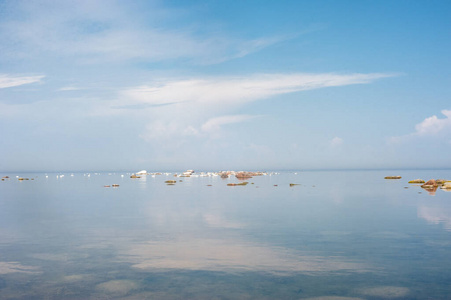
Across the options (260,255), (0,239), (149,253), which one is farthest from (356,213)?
(0,239)

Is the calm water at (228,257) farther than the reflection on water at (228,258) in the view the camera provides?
No

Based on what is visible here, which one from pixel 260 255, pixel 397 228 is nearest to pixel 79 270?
pixel 260 255

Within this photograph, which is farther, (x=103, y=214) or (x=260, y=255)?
(x=103, y=214)

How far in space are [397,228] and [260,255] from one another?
39.9 feet

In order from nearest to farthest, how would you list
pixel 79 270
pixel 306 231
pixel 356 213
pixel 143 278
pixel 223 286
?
pixel 223 286 → pixel 143 278 → pixel 79 270 → pixel 306 231 → pixel 356 213

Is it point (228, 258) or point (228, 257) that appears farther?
point (228, 257)

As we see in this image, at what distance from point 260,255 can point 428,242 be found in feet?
31.8

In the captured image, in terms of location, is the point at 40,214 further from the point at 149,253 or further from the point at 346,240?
the point at 346,240

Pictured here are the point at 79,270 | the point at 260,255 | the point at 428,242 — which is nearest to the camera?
the point at 79,270

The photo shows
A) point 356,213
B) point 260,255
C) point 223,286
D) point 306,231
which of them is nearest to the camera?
point 223,286

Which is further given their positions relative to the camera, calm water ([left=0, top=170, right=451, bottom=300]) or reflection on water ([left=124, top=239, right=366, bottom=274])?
reflection on water ([left=124, top=239, right=366, bottom=274])

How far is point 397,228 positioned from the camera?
23.2 m

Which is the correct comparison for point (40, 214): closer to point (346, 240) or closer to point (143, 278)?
point (143, 278)

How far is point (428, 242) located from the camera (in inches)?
736
